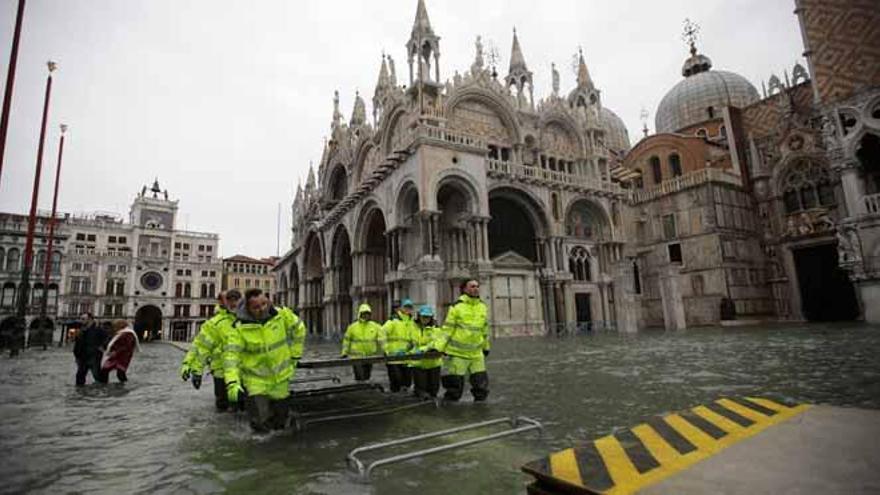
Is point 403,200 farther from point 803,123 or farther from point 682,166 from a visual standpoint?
point 803,123

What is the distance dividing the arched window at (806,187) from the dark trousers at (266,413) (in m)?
34.5

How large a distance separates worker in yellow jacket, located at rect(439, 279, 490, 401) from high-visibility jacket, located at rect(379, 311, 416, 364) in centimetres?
143

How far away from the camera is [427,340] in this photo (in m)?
8.26

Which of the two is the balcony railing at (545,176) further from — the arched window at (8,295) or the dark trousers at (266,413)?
the arched window at (8,295)

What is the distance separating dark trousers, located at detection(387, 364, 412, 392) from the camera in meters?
8.22

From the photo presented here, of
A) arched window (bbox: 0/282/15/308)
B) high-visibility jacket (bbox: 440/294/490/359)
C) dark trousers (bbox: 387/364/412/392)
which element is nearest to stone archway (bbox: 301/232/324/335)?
dark trousers (bbox: 387/364/412/392)

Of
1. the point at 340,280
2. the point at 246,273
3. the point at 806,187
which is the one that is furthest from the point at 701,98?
the point at 246,273

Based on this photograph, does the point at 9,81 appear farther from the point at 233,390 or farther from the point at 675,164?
the point at 675,164

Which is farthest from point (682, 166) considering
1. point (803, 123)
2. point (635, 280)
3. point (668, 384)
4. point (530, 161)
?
point (668, 384)

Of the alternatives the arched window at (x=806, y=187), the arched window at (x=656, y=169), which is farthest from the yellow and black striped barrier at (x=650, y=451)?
the arched window at (x=656, y=169)

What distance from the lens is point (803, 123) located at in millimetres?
29344

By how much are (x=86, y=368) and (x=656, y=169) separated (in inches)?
1546

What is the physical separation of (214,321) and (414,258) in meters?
18.1

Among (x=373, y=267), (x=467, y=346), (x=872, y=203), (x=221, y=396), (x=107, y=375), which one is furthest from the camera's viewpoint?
(x=373, y=267)
